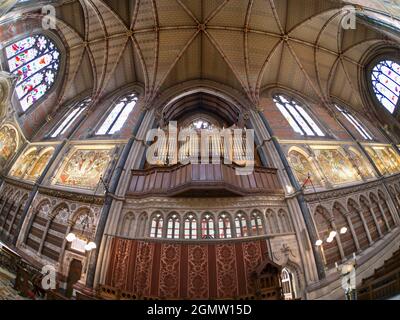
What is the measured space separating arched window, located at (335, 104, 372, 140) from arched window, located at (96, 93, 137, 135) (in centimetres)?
1676

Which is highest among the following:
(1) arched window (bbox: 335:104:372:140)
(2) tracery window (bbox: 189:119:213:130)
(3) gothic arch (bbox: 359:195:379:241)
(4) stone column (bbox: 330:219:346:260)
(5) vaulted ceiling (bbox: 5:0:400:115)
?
(5) vaulted ceiling (bbox: 5:0:400:115)

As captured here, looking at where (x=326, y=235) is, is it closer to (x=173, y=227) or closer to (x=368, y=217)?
(x=368, y=217)

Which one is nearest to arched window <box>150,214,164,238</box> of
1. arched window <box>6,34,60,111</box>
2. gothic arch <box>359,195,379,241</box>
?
arched window <box>6,34,60,111</box>

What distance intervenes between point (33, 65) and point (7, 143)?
542cm

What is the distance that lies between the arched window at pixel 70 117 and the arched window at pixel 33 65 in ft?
7.02

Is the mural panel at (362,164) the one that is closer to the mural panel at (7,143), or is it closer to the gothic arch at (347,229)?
the gothic arch at (347,229)

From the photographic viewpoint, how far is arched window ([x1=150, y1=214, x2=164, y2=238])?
12.2 metres

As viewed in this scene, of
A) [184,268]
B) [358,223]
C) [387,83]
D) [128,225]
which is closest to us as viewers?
[184,268]

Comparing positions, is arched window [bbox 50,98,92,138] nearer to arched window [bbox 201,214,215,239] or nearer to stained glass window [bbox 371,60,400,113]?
arched window [bbox 201,214,215,239]

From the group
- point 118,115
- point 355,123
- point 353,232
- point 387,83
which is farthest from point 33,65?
point 387,83

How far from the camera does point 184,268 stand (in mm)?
11328

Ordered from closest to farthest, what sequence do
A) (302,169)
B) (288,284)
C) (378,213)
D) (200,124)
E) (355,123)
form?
(288,284)
(378,213)
(302,169)
(355,123)
(200,124)

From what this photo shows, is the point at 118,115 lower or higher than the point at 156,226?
higher
